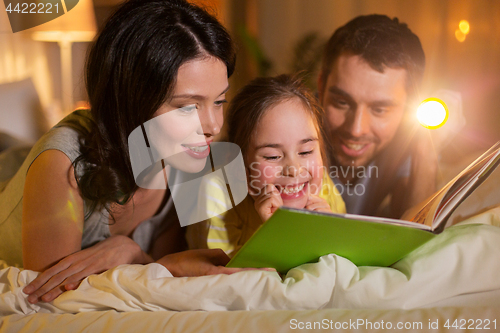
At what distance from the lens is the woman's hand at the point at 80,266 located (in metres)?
0.76

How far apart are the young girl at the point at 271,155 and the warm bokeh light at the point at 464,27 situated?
521mm

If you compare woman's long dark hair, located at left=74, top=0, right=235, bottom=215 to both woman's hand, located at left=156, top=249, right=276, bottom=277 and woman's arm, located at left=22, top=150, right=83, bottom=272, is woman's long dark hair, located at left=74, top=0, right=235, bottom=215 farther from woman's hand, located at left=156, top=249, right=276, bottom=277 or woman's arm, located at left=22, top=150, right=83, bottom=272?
woman's hand, located at left=156, top=249, right=276, bottom=277

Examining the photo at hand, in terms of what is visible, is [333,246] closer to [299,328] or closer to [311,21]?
[299,328]

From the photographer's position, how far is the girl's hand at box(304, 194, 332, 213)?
97cm

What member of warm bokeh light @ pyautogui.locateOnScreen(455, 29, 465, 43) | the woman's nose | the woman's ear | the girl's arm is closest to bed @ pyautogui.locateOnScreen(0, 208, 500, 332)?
the girl's arm

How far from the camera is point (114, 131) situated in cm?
89

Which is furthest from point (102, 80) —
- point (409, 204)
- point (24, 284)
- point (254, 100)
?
point (409, 204)

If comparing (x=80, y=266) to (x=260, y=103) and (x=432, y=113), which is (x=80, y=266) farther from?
(x=432, y=113)

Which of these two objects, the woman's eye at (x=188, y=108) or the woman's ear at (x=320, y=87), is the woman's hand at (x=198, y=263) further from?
the woman's ear at (x=320, y=87)

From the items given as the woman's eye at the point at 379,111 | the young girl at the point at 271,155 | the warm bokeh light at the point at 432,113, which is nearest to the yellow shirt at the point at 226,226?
the young girl at the point at 271,155

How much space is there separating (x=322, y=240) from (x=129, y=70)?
562 millimetres

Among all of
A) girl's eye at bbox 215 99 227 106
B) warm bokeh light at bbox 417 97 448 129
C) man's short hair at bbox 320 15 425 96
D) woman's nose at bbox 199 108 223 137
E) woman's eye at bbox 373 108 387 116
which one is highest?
man's short hair at bbox 320 15 425 96

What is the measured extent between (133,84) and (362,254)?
24.5 inches

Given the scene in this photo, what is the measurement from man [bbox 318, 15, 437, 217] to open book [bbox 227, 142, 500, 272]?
1.15ft
